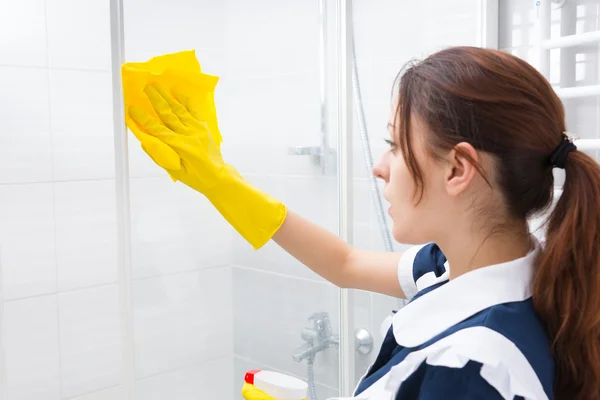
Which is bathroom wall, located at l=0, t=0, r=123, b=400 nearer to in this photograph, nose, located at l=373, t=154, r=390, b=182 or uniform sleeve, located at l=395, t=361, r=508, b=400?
nose, located at l=373, t=154, r=390, b=182

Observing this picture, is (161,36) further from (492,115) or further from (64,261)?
(492,115)

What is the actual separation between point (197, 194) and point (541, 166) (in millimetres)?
828

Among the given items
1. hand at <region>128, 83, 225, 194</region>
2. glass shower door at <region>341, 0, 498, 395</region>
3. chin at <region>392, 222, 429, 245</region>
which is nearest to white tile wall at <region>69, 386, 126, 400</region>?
glass shower door at <region>341, 0, 498, 395</region>

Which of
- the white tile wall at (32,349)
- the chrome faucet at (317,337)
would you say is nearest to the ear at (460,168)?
the chrome faucet at (317,337)

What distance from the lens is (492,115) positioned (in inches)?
32.0

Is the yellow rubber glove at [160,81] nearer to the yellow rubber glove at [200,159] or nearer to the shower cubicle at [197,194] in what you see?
the yellow rubber glove at [200,159]

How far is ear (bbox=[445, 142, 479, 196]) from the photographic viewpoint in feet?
2.72

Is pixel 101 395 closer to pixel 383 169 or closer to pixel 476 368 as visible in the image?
pixel 383 169

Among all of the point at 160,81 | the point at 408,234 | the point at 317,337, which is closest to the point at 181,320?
the point at 317,337

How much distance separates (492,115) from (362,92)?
35.0 inches

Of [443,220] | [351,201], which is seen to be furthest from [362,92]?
[443,220]

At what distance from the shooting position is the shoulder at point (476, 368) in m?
0.75

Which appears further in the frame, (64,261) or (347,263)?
(64,261)

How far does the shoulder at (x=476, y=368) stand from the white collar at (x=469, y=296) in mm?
54
